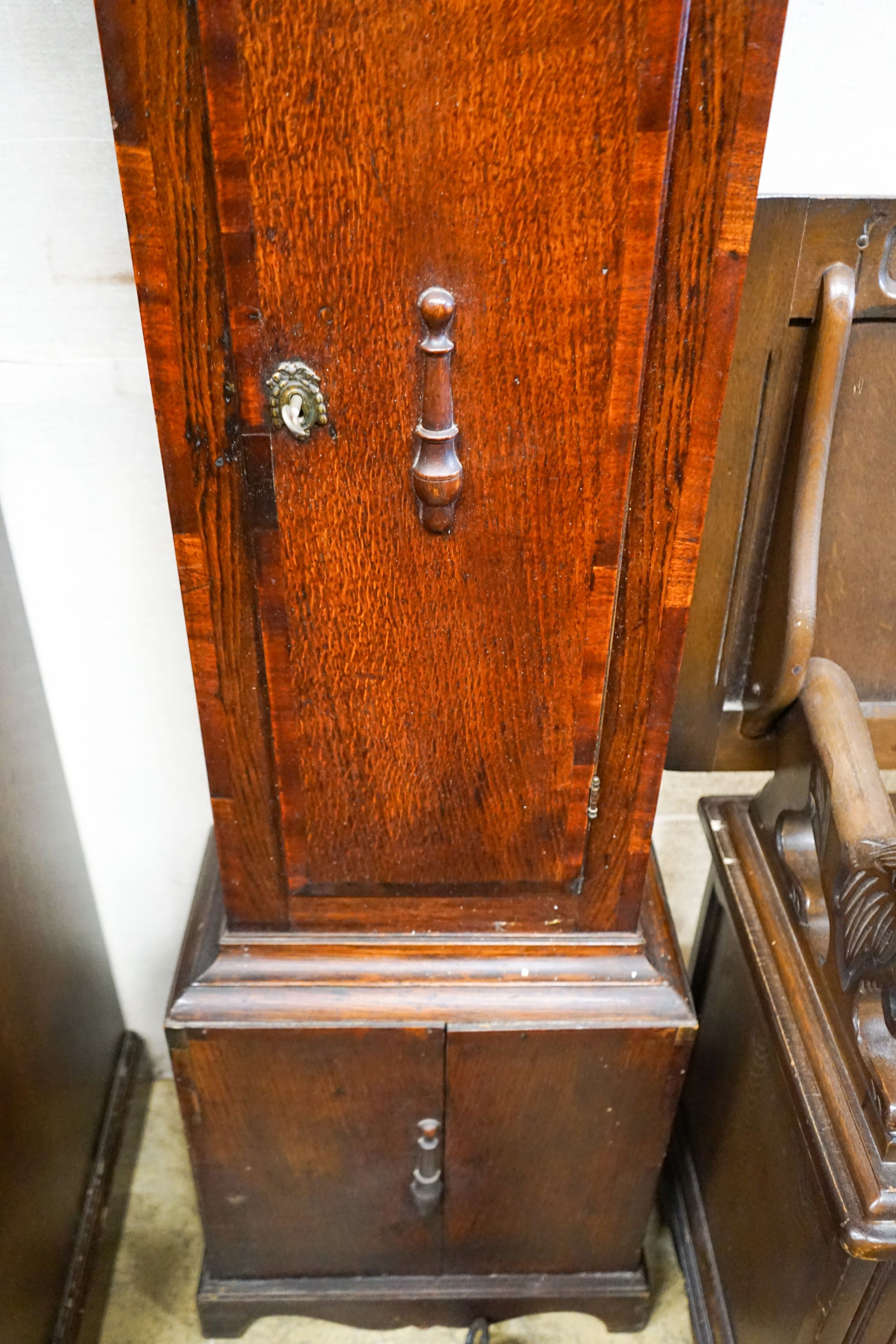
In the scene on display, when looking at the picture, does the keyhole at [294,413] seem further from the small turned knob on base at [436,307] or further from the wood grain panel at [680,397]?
the wood grain panel at [680,397]

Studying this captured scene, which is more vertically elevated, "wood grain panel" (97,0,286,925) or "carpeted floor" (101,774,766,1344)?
"wood grain panel" (97,0,286,925)

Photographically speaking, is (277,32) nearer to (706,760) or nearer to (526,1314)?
(706,760)

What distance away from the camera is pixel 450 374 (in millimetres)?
686

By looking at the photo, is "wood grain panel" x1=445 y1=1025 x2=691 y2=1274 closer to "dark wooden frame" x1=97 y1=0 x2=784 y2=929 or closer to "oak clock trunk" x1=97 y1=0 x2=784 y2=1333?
"oak clock trunk" x1=97 y1=0 x2=784 y2=1333

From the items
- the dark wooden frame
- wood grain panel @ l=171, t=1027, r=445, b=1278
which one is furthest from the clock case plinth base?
the dark wooden frame

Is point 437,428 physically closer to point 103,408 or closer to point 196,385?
point 196,385

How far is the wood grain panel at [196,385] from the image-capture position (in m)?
0.61

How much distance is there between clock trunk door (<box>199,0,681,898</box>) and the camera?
0.60 meters

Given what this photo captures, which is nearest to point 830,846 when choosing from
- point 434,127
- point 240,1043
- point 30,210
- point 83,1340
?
point 240,1043

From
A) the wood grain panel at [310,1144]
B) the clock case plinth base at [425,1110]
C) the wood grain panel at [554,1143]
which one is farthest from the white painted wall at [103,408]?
the wood grain panel at [554,1143]

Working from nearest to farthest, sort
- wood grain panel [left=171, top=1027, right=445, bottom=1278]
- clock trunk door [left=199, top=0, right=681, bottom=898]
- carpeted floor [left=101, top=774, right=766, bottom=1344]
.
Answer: clock trunk door [left=199, top=0, right=681, bottom=898]
wood grain panel [left=171, top=1027, right=445, bottom=1278]
carpeted floor [left=101, top=774, right=766, bottom=1344]

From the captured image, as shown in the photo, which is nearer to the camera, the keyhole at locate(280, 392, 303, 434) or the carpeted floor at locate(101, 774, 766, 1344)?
the keyhole at locate(280, 392, 303, 434)

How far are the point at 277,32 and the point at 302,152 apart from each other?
0.21 ft

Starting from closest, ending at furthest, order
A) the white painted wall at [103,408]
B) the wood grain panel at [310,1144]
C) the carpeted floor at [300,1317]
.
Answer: the white painted wall at [103,408] < the wood grain panel at [310,1144] < the carpeted floor at [300,1317]
